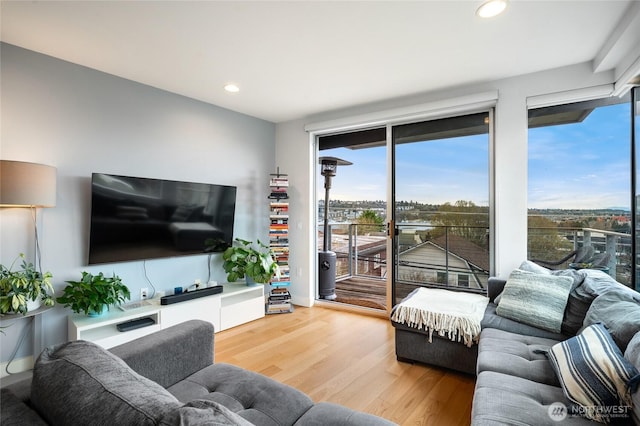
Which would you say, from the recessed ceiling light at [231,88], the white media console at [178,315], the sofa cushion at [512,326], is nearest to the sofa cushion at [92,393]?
the white media console at [178,315]

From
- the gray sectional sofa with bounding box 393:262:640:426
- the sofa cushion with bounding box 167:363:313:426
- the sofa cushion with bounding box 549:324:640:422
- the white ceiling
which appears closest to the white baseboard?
the sofa cushion with bounding box 167:363:313:426

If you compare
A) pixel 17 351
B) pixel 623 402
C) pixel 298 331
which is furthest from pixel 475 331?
pixel 17 351

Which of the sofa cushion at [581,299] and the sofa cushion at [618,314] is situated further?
the sofa cushion at [581,299]

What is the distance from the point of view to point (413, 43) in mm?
2396

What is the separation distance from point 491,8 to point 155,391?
2.61 m

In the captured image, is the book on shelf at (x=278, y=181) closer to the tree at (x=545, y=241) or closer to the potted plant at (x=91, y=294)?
the potted plant at (x=91, y=294)

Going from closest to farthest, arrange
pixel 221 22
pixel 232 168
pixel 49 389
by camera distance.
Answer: pixel 49 389, pixel 221 22, pixel 232 168

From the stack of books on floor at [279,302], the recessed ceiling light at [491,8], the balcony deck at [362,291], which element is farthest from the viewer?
the balcony deck at [362,291]

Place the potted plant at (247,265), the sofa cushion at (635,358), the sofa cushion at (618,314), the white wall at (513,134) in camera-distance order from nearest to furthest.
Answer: the sofa cushion at (635,358) < the sofa cushion at (618,314) < the white wall at (513,134) < the potted plant at (247,265)

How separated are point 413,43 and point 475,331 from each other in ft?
7.35

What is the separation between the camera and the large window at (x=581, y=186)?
105 inches

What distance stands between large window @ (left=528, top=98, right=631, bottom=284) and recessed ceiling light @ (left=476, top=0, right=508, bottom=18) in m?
1.43

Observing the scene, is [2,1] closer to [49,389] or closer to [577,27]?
[49,389]

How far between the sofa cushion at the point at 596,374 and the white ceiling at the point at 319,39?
201 cm
